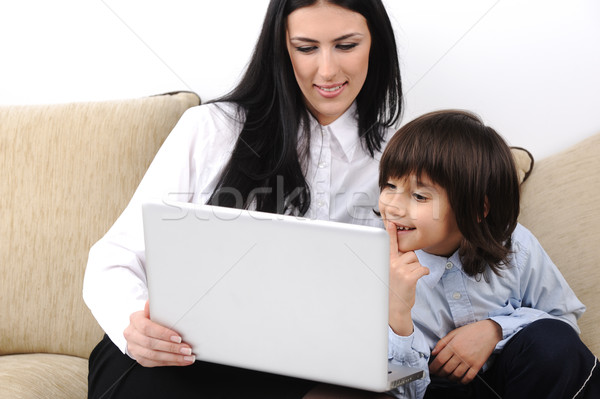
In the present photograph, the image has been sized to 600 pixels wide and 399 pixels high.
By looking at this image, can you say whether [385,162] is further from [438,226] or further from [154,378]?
[154,378]

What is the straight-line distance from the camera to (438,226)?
141cm

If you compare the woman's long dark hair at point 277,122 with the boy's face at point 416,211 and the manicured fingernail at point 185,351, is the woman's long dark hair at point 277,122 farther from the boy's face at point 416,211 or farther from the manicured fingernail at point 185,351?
the manicured fingernail at point 185,351

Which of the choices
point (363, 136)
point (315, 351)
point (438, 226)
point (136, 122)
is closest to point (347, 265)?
point (315, 351)

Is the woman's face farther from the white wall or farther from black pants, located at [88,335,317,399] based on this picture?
black pants, located at [88,335,317,399]

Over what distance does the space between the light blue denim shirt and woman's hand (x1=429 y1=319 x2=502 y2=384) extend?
5cm

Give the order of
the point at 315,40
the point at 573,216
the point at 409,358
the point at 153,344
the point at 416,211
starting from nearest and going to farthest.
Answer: the point at 153,344 → the point at 409,358 → the point at 416,211 → the point at 315,40 → the point at 573,216

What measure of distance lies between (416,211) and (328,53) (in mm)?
384

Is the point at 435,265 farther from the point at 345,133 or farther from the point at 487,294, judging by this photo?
the point at 345,133

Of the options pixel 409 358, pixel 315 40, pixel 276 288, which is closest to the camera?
pixel 276 288

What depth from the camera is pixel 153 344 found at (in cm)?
117

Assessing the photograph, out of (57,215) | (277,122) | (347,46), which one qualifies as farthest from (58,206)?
(347,46)

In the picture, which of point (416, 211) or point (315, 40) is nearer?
point (416, 211)

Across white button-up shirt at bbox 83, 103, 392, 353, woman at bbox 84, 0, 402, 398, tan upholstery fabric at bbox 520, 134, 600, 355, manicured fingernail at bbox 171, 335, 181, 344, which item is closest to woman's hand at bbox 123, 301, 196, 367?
manicured fingernail at bbox 171, 335, 181, 344

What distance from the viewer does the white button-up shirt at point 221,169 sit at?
150 cm
